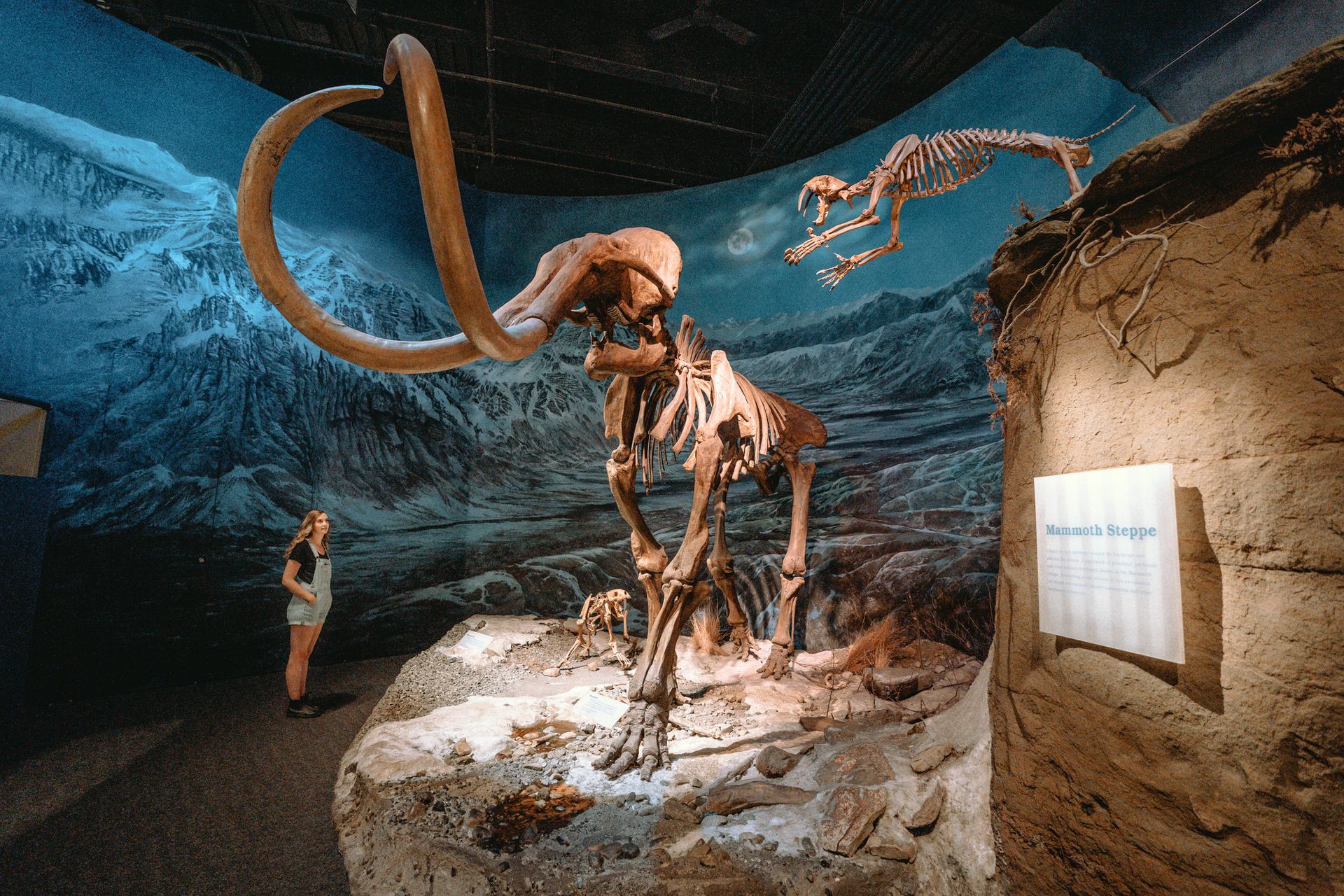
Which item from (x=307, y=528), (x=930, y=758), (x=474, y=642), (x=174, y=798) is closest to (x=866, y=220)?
(x=930, y=758)

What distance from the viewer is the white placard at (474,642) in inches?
237

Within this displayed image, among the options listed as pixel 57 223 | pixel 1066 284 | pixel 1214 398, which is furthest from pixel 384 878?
pixel 57 223

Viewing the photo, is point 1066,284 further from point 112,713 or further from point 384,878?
point 112,713

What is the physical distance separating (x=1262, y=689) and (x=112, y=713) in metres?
7.03

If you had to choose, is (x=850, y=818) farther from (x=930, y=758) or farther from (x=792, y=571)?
(x=792, y=571)

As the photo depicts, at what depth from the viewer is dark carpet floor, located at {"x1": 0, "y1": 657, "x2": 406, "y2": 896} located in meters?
2.55

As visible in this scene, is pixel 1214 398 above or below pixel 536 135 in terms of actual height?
below

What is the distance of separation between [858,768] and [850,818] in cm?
43

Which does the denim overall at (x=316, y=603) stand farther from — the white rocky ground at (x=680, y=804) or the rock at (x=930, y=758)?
the rock at (x=930, y=758)

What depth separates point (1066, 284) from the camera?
2.43 metres

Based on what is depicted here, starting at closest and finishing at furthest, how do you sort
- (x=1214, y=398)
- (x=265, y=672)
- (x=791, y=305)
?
(x=1214, y=398) < (x=265, y=672) < (x=791, y=305)

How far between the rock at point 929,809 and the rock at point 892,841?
5 centimetres

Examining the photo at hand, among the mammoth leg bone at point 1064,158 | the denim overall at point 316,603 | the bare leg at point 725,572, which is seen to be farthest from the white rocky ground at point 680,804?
the mammoth leg bone at point 1064,158

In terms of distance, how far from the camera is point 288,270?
1.77 metres
